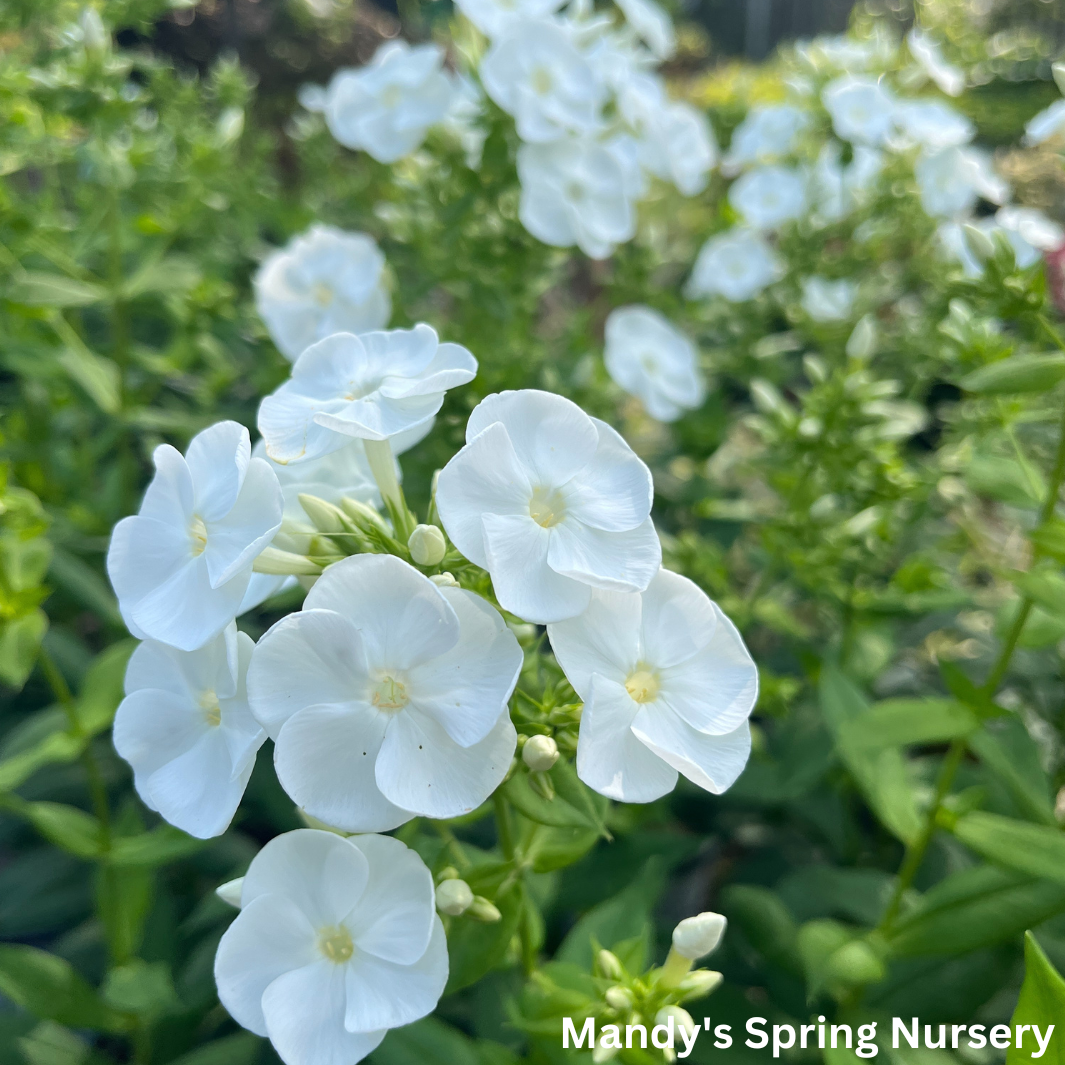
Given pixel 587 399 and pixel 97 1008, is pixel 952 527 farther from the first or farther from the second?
pixel 97 1008

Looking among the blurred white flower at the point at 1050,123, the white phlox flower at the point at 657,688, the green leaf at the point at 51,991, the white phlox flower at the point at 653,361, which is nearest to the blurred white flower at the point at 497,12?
the white phlox flower at the point at 653,361

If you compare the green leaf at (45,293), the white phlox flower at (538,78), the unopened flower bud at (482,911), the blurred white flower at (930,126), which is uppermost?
the white phlox flower at (538,78)

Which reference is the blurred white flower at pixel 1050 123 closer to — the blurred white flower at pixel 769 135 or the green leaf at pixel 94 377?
the blurred white flower at pixel 769 135

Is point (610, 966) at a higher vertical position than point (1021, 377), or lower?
lower

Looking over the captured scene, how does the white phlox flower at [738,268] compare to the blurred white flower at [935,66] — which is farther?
the white phlox flower at [738,268]

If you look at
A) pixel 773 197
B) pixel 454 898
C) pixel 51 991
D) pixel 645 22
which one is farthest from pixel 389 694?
pixel 773 197

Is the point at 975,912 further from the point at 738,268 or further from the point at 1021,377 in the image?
the point at 738,268

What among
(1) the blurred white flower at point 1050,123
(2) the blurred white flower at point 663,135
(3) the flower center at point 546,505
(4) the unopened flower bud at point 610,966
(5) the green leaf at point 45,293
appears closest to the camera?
(3) the flower center at point 546,505
